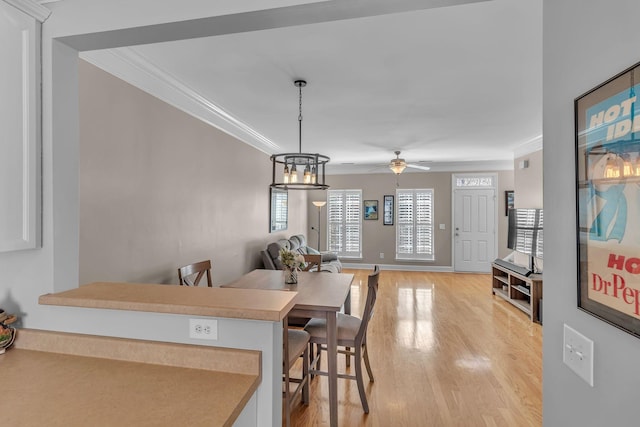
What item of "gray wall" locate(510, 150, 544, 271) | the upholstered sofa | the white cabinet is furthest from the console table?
the white cabinet

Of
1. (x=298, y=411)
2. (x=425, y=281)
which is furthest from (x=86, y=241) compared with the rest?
(x=425, y=281)

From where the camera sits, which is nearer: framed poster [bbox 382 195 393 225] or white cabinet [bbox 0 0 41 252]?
white cabinet [bbox 0 0 41 252]

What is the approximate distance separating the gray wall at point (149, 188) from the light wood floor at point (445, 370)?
5.87ft

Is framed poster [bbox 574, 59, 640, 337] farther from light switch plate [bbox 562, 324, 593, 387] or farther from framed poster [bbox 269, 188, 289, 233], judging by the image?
framed poster [bbox 269, 188, 289, 233]

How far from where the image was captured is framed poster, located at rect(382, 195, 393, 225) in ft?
26.6

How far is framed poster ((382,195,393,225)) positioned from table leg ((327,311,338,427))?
19.8 feet

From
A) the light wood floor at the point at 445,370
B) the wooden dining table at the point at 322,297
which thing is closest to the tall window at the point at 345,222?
the light wood floor at the point at 445,370

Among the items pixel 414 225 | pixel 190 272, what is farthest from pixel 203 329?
pixel 414 225

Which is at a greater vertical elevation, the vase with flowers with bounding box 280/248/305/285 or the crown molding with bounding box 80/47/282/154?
the crown molding with bounding box 80/47/282/154

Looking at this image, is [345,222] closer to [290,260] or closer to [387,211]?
[387,211]

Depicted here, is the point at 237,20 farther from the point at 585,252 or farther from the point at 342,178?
the point at 342,178

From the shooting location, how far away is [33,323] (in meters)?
1.45

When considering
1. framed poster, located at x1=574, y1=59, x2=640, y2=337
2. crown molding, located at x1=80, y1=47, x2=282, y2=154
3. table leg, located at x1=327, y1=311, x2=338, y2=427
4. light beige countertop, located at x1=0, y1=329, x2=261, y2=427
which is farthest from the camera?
crown molding, located at x1=80, y1=47, x2=282, y2=154

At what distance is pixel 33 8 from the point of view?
1.39 meters
